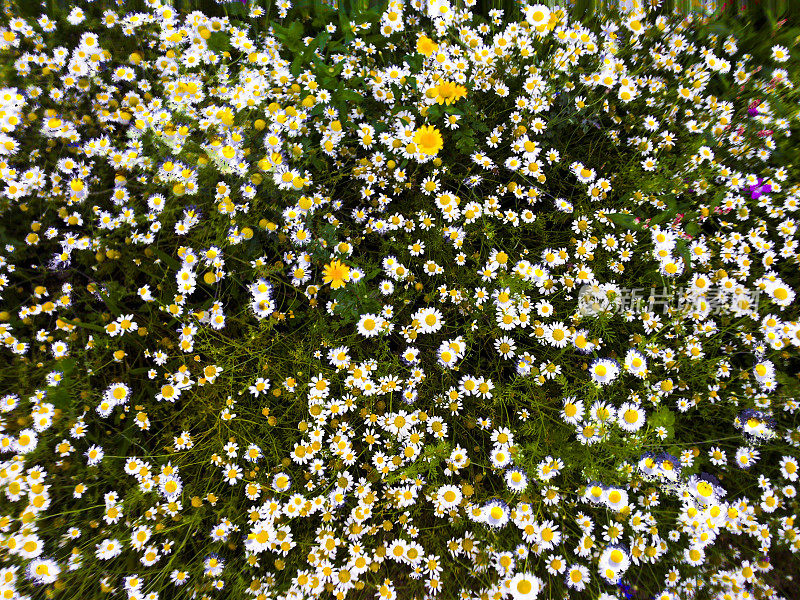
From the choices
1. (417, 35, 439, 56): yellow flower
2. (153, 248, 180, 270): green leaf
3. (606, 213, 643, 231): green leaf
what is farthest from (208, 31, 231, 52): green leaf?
(606, 213, 643, 231): green leaf

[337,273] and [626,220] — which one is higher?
[337,273]

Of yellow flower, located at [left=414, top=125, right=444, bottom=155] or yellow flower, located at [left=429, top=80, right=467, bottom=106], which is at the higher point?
yellow flower, located at [left=429, top=80, right=467, bottom=106]

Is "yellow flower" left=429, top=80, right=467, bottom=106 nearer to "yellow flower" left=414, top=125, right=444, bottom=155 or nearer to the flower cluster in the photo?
the flower cluster

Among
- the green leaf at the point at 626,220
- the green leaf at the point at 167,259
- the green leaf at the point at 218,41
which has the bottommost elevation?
the green leaf at the point at 626,220

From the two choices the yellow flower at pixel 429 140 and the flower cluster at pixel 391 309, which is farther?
the yellow flower at pixel 429 140

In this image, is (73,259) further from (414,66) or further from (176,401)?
(414,66)

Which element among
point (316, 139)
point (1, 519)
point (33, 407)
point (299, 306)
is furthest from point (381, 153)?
point (1, 519)

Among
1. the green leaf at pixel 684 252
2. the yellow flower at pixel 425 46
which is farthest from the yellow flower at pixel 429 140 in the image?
the green leaf at pixel 684 252

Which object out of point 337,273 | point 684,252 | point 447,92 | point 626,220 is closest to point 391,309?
point 337,273

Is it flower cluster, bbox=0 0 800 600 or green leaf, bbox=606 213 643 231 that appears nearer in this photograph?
flower cluster, bbox=0 0 800 600

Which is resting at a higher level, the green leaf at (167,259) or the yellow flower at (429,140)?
the yellow flower at (429,140)

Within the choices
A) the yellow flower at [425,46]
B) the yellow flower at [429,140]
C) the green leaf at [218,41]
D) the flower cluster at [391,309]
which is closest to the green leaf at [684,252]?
the flower cluster at [391,309]

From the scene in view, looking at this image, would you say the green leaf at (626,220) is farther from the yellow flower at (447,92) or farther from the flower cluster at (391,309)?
the yellow flower at (447,92)

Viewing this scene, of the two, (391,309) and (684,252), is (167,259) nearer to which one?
(391,309)
